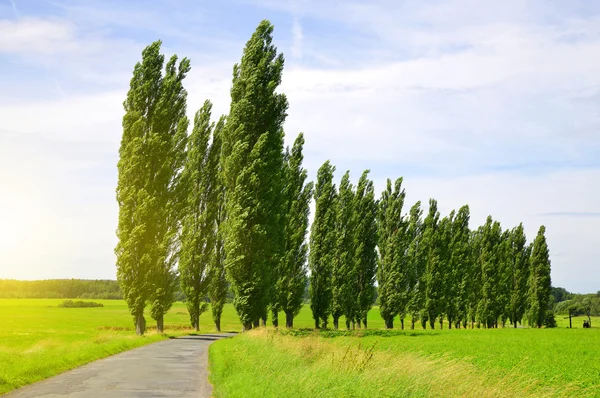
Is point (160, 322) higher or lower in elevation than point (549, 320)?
higher

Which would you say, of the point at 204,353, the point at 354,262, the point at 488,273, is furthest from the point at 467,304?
the point at 204,353

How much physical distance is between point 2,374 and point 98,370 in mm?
3600

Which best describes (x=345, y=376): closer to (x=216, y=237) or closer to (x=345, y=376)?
(x=345, y=376)

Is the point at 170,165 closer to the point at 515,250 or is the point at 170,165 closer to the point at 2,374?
the point at 2,374

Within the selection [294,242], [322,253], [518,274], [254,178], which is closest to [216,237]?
[294,242]

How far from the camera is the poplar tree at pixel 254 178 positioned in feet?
123

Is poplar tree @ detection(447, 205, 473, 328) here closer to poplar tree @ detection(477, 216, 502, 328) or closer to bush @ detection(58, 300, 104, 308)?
poplar tree @ detection(477, 216, 502, 328)

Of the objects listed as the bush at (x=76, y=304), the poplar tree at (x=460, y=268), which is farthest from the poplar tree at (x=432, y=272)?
the bush at (x=76, y=304)

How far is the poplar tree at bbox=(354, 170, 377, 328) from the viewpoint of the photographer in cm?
6512

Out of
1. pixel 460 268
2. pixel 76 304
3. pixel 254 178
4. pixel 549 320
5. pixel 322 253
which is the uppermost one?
pixel 254 178

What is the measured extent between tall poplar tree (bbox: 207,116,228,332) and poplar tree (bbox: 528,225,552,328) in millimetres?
68393

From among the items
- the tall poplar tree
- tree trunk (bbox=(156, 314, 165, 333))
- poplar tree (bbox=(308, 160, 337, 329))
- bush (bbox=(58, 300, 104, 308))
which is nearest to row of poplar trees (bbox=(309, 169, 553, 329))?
poplar tree (bbox=(308, 160, 337, 329))

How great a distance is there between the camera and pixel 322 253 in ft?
186

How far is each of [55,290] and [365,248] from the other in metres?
148
